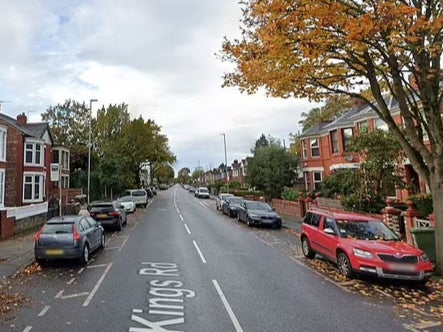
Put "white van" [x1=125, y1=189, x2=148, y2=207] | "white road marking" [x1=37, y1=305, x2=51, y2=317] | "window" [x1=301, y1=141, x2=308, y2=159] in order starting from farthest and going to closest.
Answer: "white van" [x1=125, y1=189, x2=148, y2=207] → "window" [x1=301, y1=141, x2=308, y2=159] → "white road marking" [x1=37, y1=305, x2=51, y2=317]

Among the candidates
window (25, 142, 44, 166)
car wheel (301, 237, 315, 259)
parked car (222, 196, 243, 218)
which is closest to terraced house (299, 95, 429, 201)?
parked car (222, 196, 243, 218)

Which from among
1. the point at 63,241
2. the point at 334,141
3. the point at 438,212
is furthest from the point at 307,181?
the point at 63,241

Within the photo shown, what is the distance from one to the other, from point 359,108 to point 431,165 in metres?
23.1

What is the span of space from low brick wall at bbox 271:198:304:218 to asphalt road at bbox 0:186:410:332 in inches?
552

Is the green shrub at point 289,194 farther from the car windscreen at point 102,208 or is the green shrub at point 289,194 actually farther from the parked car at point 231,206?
the car windscreen at point 102,208

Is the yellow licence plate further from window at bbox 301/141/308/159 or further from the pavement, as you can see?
window at bbox 301/141/308/159

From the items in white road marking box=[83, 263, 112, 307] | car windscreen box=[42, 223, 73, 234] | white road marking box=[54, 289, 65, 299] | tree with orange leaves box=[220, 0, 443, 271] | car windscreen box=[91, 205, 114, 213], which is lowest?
white road marking box=[83, 263, 112, 307]

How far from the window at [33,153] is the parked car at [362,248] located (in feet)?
102

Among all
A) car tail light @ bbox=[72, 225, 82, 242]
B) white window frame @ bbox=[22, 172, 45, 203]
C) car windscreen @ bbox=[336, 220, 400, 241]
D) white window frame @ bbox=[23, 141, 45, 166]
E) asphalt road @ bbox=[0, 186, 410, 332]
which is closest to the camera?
asphalt road @ bbox=[0, 186, 410, 332]

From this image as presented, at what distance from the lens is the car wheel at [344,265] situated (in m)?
9.30

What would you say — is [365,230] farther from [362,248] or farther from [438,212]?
[438,212]

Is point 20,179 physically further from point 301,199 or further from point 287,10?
point 287,10

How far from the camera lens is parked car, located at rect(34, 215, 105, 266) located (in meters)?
10.8

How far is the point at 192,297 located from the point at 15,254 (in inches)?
344
